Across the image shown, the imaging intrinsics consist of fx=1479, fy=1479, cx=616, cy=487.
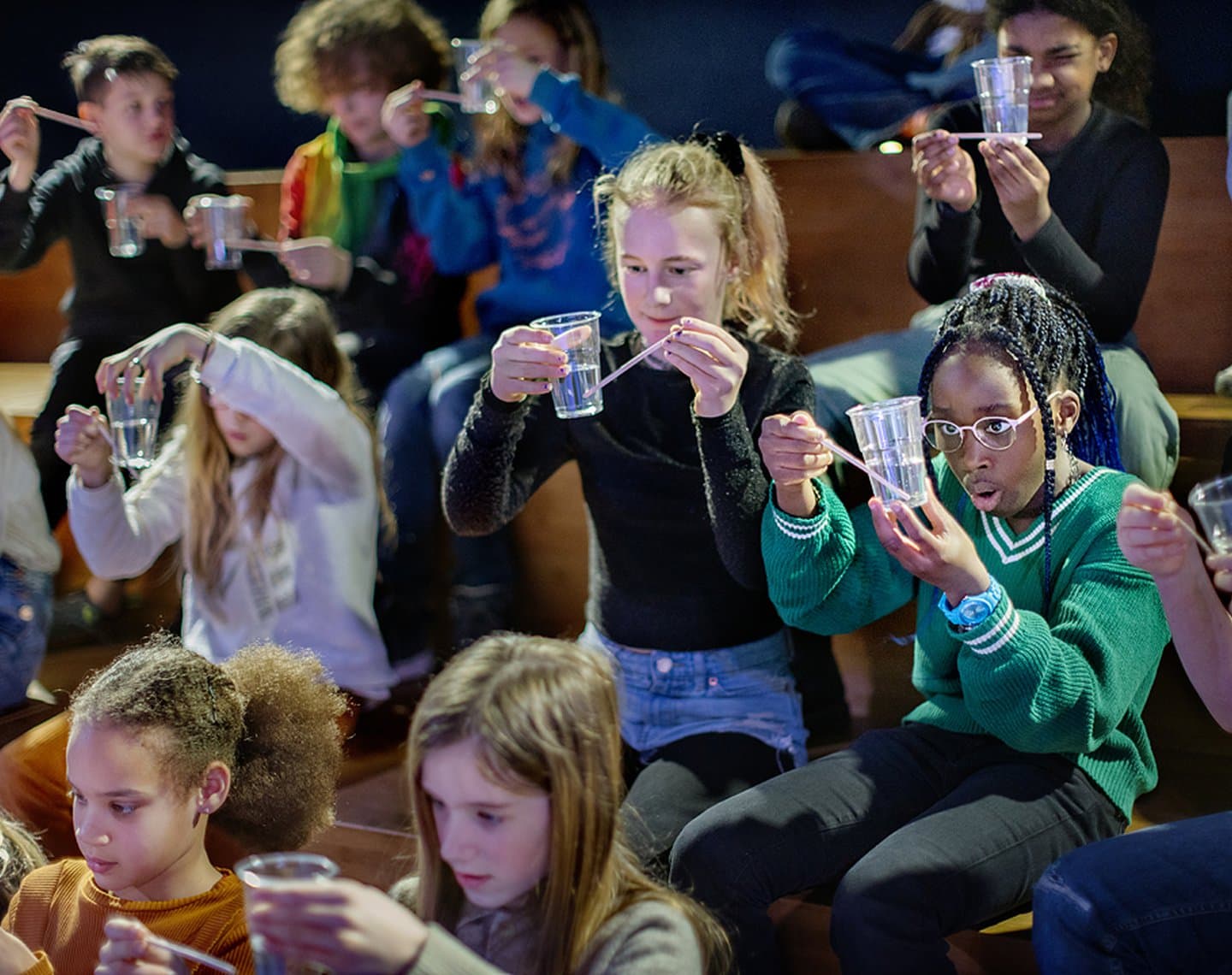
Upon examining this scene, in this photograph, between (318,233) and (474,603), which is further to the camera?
(318,233)

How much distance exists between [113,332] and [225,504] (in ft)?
2.67

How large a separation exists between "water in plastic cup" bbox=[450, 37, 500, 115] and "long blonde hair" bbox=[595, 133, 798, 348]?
0.52m

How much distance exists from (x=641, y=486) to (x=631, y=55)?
1190mm

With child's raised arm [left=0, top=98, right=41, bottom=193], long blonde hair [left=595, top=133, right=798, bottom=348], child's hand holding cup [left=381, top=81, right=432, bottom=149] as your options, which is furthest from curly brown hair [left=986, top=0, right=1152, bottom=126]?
child's raised arm [left=0, top=98, right=41, bottom=193]

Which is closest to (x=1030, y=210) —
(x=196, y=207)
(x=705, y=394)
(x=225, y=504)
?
(x=705, y=394)

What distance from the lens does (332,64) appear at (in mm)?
3389

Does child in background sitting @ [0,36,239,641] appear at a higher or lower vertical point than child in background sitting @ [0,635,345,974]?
higher

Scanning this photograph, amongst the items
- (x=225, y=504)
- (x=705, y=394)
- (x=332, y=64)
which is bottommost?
(x=225, y=504)

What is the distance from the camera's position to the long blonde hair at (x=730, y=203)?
92.2 inches

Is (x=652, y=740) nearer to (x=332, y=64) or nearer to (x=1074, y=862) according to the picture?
(x=1074, y=862)

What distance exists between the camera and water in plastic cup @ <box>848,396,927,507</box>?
74.5 inches

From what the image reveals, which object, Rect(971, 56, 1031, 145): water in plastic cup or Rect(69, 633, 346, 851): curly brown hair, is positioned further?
Rect(971, 56, 1031, 145): water in plastic cup

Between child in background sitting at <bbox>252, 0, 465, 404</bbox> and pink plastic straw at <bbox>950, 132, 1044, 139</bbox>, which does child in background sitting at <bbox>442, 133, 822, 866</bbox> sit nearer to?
pink plastic straw at <bbox>950, 132, 1044, 139</bbox>

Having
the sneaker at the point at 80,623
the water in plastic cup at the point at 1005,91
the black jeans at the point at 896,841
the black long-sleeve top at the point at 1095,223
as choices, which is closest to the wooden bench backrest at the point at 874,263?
the black long-sleeve top at the point at 1095,223
